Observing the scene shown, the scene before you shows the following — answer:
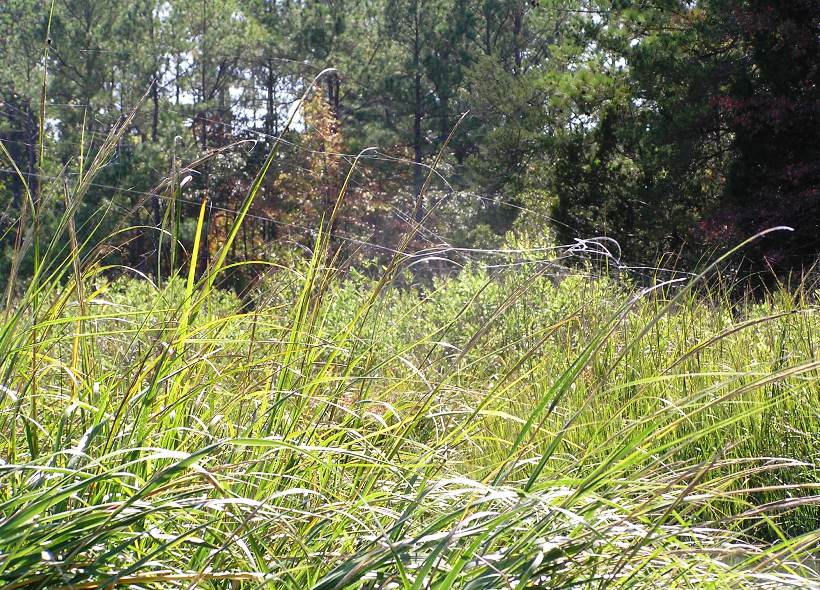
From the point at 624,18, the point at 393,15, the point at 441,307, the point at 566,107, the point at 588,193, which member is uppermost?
the point at 393,15

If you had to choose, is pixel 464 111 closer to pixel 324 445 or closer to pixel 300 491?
pixel 324 445

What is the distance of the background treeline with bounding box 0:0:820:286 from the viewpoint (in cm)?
1306

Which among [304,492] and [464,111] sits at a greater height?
[464,111]

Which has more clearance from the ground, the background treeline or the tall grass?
the background treeline

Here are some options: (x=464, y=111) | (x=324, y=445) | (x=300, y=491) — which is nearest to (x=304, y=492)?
(x=300, y=491)

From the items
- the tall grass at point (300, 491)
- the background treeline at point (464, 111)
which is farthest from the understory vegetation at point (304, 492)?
the background treeline at point (464, 111)

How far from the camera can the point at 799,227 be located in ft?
41.1

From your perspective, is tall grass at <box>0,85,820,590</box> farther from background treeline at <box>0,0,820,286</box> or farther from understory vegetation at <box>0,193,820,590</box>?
background treeline at <box>0,0,820,286</box>

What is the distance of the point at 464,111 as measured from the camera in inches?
854

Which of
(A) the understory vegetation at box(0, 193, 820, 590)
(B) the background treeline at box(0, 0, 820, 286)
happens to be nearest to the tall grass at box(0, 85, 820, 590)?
(A) the understory vegetation at box(0, 193, 820, 590)

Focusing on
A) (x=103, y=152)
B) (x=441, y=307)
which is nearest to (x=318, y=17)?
(x=441, y=307)

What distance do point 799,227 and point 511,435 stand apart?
10.1 m

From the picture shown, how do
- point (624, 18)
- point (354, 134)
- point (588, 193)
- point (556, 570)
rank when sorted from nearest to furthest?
1. point (556, 570)
2. point (588, 193)
3. point (624, 18)
4. point (354, 134)

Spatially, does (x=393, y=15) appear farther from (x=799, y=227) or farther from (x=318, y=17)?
(x=799, y=227)
